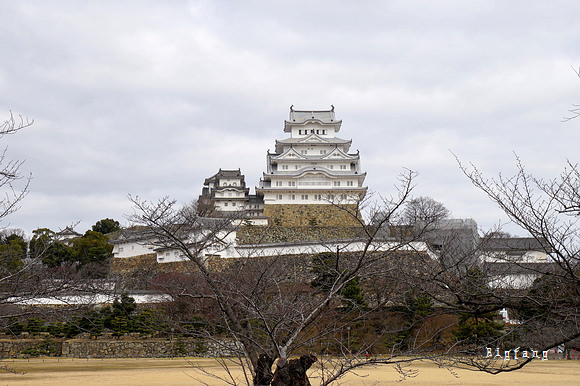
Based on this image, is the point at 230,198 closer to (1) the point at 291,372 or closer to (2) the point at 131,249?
(2) the point at 131,249

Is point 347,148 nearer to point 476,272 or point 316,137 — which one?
point 316,137

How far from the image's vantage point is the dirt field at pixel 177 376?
435 inches

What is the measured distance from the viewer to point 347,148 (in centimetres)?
4225

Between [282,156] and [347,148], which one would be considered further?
[347,148]

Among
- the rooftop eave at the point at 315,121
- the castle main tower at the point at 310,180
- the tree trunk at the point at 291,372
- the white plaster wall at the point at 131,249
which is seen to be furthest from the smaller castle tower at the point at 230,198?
the tree trunk at the point at 291,372

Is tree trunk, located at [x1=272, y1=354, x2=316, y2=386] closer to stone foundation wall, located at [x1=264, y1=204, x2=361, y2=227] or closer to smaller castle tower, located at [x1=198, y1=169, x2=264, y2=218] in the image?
stone foundation wall, located at [x1=264, y1=204, x2=361, y2=227]

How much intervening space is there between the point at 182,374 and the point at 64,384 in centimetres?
296

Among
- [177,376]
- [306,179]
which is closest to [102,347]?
[177,376]

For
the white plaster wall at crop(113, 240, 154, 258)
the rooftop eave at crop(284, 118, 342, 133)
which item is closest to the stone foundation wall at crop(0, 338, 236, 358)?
the white plaster wall at crop(113, 240, 154, 258)

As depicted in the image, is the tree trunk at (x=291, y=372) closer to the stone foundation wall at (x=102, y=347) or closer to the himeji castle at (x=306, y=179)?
the stone foundation wall at (x=102, y=347)

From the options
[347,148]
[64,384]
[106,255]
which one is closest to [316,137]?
[347,148]

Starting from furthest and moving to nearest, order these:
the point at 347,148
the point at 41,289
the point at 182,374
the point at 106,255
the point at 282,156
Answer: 1. the point at 347,148
2. the point at 282,156
3. the point at 106,255
4. the point at 182,374
5. the point at 41,289

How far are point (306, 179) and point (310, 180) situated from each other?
11.6 inches

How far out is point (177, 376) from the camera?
12.3 meters
